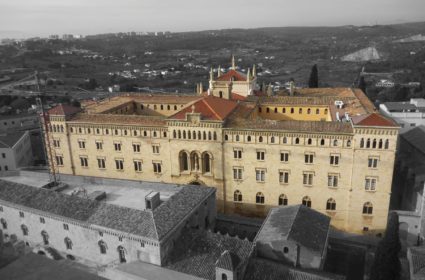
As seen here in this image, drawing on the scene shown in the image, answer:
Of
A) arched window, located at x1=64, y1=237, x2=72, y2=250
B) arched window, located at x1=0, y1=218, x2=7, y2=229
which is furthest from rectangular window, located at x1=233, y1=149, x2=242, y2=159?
arched window, located at x1=0, y1=218, x2=7, y2=229

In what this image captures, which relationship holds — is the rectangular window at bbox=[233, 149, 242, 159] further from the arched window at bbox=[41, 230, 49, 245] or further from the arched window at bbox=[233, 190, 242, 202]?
the arched window at bbox=[41, 230, 49, 245]

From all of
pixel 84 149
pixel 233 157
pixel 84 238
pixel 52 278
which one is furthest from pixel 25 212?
pixel 233 157

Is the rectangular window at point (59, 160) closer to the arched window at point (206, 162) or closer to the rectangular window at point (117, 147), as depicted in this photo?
the rectangular window at point (117, 147)

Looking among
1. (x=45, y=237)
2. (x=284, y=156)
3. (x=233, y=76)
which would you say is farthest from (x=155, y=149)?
(x=233, y=76)

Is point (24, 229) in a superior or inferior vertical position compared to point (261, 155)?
inferior

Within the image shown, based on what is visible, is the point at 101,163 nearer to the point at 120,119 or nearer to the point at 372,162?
the point at 120,119

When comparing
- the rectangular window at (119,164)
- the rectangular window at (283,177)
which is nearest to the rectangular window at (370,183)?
the rectangular window at (283,177)
